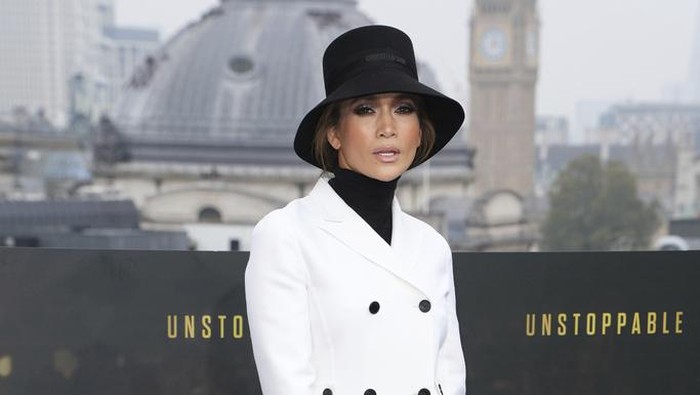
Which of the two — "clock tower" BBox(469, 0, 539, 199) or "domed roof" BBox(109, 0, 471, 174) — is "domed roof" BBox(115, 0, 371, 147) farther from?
"clock tower" BBox(469, 0, 539, 199)

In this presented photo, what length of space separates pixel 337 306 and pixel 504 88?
102142mm

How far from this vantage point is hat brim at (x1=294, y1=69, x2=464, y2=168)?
3.53 metres

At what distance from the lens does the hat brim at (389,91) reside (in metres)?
3.53

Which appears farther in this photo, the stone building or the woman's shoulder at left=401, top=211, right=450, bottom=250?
the stone building

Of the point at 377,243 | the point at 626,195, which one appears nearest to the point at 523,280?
the point at 377,243

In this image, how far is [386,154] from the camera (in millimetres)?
3660

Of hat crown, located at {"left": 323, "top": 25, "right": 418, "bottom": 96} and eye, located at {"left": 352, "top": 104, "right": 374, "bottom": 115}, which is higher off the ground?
hat crown, located at {"left": 323, "top": 25, "right": 418, "bottom": 96}

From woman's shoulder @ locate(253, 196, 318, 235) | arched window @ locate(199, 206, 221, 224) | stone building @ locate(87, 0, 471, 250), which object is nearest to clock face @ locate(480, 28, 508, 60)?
stone building @ locate(87, 0, 471, 250)

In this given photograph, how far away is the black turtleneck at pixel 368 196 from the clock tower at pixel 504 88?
Answer: 98159 millimetres

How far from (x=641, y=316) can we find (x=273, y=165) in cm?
5478

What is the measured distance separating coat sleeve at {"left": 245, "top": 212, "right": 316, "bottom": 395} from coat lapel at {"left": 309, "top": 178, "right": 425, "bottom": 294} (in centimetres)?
16

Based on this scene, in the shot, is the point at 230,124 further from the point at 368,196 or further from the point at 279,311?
the point at 279,311

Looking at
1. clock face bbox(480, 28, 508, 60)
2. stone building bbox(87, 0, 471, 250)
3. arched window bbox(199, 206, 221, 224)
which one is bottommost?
arched window bbox(199, 206, 221, 224)

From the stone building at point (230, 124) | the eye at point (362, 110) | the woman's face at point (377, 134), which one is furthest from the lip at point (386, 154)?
the stone building at point (230, 124)
